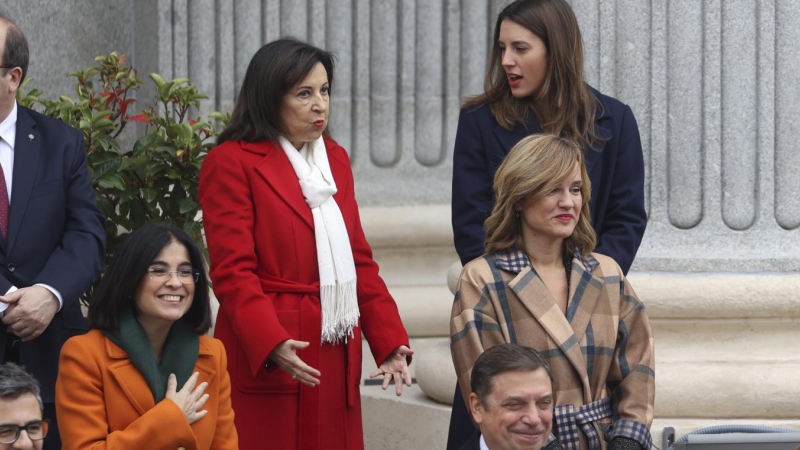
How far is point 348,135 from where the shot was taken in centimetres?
725

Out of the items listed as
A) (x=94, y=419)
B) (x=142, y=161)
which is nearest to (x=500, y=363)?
(x=94, y=419)

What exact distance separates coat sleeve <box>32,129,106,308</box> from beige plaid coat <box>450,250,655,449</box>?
Result: 120 centimetres

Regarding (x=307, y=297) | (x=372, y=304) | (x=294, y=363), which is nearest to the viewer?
(x=294, y=363)

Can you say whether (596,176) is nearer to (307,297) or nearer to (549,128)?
(549,128)

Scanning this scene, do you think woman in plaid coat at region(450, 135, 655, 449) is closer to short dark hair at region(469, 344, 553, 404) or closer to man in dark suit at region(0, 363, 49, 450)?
short dark hair at region(469, 344, 553, 404)

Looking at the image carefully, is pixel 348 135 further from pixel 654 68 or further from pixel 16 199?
pixel 16 199

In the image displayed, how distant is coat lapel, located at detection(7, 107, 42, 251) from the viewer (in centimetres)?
473

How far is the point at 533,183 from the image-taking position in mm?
4367

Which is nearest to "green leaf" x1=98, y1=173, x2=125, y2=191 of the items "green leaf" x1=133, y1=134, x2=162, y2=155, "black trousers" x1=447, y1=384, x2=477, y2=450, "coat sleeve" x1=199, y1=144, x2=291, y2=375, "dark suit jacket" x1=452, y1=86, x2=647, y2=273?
"green leaf" x1=133, y1=134, x2=162, y2=155

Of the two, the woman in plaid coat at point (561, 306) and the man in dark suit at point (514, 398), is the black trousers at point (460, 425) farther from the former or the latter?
the man in dark suit at point (514, 398)

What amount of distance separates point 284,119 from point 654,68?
166 cm

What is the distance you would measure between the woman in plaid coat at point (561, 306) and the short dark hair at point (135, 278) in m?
0.77

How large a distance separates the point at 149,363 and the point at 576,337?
1210 millimetres

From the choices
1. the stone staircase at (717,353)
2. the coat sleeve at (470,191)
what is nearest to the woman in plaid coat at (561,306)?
the coat sleeve at (470,191)
